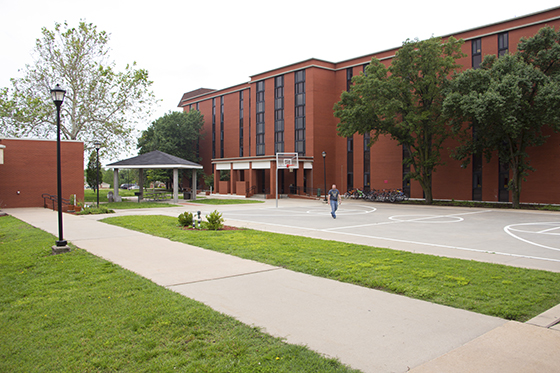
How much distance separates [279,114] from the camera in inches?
1865

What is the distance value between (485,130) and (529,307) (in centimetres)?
2490

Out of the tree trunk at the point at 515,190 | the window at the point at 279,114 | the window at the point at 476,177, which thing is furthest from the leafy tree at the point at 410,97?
the window at the point at 279,114

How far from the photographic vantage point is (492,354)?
160 inches

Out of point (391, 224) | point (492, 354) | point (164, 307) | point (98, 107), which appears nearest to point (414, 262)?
point (492, 354)

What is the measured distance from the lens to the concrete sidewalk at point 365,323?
13.0ft

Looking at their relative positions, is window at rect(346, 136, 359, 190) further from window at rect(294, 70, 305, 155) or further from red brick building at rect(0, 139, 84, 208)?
red brick building at rect(0, 139, 84, 208)

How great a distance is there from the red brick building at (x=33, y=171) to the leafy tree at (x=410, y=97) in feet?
71.9

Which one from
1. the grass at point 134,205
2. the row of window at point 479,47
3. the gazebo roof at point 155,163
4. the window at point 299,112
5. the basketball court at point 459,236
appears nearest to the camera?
the basketball court at point 459,236

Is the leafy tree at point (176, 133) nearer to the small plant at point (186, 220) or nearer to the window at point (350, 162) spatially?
the window at point (350, 162)

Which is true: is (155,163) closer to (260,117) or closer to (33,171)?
(33,171)

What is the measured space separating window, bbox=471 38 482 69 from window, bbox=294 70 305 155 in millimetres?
18147

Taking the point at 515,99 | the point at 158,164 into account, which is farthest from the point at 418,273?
the point at 158,164

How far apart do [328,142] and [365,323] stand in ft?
132

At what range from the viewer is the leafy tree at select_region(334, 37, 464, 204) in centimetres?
2905
